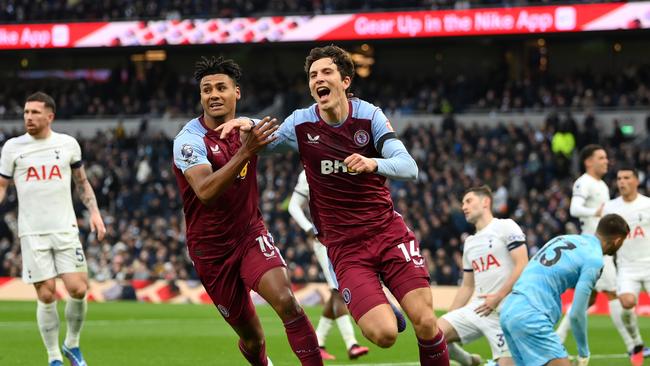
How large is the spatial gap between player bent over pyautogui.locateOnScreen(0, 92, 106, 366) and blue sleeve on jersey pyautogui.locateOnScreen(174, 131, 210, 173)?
2.82 metres

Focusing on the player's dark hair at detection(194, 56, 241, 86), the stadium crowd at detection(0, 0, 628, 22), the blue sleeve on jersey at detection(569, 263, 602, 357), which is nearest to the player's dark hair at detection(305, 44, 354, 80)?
the player's dark hair at detection(194, 56, 241, 86)

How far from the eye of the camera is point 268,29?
1432 inches

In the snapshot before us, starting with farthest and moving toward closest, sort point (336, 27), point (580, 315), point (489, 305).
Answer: point (336, 27) < point (489, 305) < point (580, 315)

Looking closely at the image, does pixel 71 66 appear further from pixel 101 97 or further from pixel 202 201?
pixel 202 201

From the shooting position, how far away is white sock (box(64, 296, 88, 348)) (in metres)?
11.1

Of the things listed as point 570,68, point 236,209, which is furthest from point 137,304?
point 570,68

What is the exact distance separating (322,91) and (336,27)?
27.3m

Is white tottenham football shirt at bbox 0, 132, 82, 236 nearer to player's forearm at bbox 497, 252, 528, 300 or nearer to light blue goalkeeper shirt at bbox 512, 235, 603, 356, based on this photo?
player's forearm at bbox 497, 252, 528, 300

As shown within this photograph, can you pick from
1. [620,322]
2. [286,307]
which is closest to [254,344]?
[286,307]

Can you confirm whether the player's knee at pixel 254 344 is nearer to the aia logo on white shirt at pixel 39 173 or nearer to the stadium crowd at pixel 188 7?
the aia logo on white shirt at pixel 39 173

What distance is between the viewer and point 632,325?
42.6 feet

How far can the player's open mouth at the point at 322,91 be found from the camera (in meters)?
8.48

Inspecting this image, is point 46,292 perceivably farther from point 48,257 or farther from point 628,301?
point 628,301

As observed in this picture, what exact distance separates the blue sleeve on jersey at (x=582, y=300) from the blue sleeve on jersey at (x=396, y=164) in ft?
6.06
